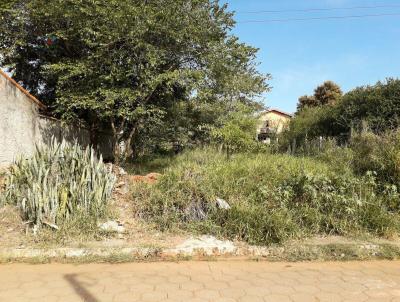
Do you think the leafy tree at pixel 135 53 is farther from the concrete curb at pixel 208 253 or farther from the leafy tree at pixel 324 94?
the leafy tree at pixel 324 94

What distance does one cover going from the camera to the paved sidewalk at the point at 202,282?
3648 millimetres

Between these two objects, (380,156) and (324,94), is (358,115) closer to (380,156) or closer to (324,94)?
(380,156)

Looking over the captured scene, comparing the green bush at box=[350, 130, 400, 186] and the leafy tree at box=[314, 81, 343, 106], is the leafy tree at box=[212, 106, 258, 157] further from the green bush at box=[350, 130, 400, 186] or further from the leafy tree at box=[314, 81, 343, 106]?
the leafy tree at box=[314, 81, 343, 106]

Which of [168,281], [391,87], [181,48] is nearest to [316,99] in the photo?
[391,87]

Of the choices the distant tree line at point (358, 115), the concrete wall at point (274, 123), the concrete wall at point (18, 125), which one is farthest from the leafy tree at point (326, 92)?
the concrete wall at point (18, 125)

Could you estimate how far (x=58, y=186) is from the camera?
5.44m

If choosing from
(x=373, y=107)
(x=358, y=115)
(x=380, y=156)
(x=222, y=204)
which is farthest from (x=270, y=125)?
(x=222, y=204)

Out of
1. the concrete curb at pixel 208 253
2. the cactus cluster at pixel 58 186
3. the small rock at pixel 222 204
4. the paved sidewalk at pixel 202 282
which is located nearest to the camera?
the paved sidewalk at pixel 202 282

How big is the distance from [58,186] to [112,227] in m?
1.03

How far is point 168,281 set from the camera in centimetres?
401

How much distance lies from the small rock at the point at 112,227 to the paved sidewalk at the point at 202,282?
0.85 metres

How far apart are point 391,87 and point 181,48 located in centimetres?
757

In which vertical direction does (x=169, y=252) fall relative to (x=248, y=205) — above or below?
below

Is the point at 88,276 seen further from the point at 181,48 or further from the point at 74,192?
the point at 181,48
